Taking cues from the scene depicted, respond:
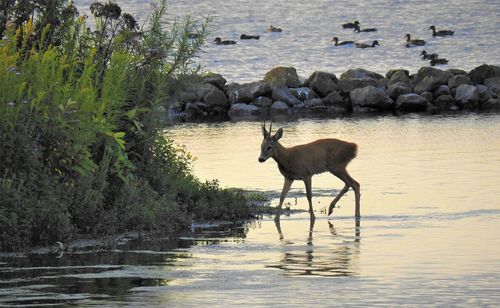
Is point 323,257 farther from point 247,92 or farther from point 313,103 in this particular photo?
point 247,92

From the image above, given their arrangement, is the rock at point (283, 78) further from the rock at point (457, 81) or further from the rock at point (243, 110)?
the rock at point (457, 81)

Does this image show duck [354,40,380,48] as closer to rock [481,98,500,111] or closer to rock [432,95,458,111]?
rock [432,95,458,111]

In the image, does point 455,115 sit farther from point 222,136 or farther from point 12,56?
point 12,56

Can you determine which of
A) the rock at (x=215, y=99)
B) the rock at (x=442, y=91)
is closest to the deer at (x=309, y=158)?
the rock at (x=215, y=99)

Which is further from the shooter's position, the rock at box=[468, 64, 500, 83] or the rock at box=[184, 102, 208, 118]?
the rock at box=[468, 64, 500, 83]

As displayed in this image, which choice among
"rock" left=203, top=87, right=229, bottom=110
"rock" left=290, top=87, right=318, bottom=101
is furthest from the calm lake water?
"rock" left=290, top=87, right=318, bottom=101

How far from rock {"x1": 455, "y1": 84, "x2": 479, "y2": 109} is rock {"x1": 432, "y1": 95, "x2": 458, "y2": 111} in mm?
186

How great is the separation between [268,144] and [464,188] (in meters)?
3.59

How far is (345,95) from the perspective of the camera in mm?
50125

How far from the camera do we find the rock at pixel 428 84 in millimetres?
50188

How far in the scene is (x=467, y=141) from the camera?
113 feet

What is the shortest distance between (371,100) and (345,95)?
2.18 metres

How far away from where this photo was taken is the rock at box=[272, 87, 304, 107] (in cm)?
4956

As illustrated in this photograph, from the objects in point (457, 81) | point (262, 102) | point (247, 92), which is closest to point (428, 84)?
point (457, 81)
